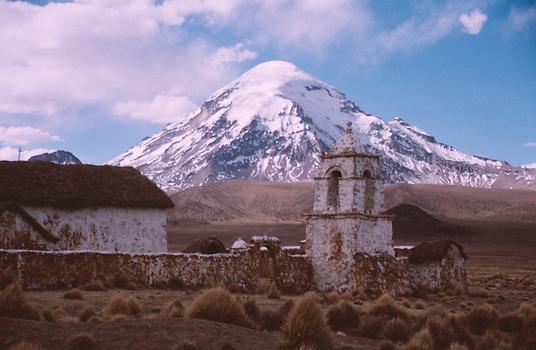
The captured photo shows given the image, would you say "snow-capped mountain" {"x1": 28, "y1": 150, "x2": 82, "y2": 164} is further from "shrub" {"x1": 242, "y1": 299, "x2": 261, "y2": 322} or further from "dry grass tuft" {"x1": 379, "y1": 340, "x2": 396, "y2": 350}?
"dry grass tuft" {"x1": 379, "y1": 340, "x2": 396, "y2": 350}

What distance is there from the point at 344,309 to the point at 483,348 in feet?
10.3

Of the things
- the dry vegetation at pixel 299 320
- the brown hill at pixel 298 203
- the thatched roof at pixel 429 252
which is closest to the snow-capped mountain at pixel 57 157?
the brown hill at pixel 298 203

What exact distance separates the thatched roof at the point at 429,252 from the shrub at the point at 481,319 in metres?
10.5

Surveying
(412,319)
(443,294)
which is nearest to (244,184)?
(443,294)

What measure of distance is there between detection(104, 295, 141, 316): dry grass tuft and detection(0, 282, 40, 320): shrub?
1982 mm

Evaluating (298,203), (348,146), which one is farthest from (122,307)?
(298,203)

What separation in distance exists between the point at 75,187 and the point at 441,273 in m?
13.3

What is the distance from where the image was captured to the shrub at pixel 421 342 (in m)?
13.0

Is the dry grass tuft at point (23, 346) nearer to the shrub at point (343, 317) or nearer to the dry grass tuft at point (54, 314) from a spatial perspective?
the dry grass tuft at point (54, 314)

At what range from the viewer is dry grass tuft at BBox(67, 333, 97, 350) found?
1054 centimetres

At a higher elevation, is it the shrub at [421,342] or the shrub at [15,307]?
the shrub at [15,307]

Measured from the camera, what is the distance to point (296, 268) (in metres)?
25.8

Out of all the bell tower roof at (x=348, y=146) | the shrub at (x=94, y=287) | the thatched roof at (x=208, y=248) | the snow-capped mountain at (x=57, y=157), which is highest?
the snow-capped mountain at (x=57, y=157)

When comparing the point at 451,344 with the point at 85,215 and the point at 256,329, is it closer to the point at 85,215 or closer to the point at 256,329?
the point at 256,329
